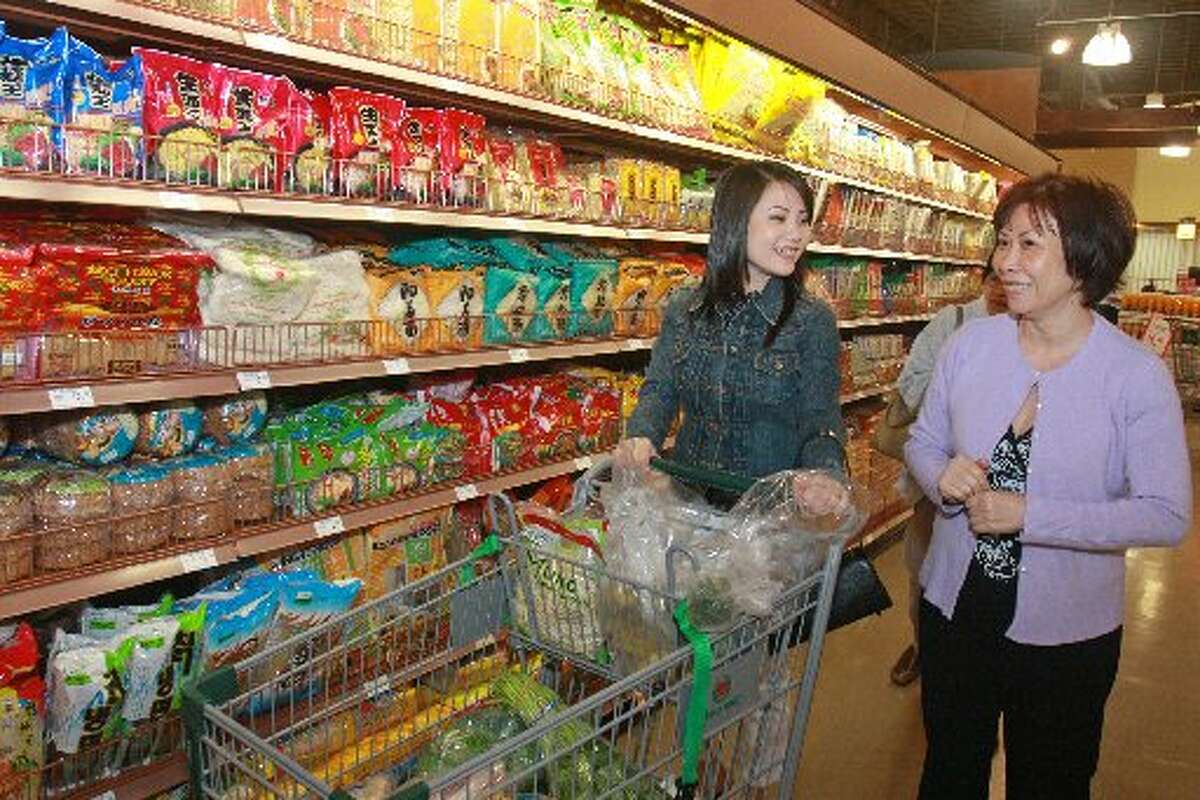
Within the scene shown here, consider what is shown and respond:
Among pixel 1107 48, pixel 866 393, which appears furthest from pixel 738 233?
pixel 1107 48

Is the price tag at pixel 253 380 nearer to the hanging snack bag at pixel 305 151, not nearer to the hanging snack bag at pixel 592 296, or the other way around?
the hanging snack bag at pixel 305 151

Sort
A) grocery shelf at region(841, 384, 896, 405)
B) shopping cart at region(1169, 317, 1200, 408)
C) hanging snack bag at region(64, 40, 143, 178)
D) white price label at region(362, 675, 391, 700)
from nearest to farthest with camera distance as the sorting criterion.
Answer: white price label at region(362, 675, 391, 700) < hanging snack bag at region(64, 40, 143, 178) < grocery shelf at region(841, 384, 896, 405) < shopping cart at region(1169, 317, 1200, 408)

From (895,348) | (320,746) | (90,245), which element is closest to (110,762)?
(320,746)

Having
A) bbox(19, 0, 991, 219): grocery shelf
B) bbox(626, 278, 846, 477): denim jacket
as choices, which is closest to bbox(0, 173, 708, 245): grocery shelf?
bbox(19, 0, 991, 219): grocery shelf

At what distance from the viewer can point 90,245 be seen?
7.32ft

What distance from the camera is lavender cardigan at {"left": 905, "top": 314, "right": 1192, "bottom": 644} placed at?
5.70ft

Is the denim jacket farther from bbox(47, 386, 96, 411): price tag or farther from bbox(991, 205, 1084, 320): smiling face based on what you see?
bbox(47, 386, 96, 411): price tag

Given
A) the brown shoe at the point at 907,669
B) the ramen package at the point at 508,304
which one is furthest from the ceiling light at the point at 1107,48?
the ramen package at the point at 508,304

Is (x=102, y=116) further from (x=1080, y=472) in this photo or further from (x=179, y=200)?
(x=1080, y=472)

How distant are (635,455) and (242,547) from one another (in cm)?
107

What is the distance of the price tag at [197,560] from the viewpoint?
7.59 feet

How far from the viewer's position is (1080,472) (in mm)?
1786

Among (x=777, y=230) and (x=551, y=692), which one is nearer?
(x=551, y=692)

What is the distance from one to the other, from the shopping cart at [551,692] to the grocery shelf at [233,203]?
39.1 inches
